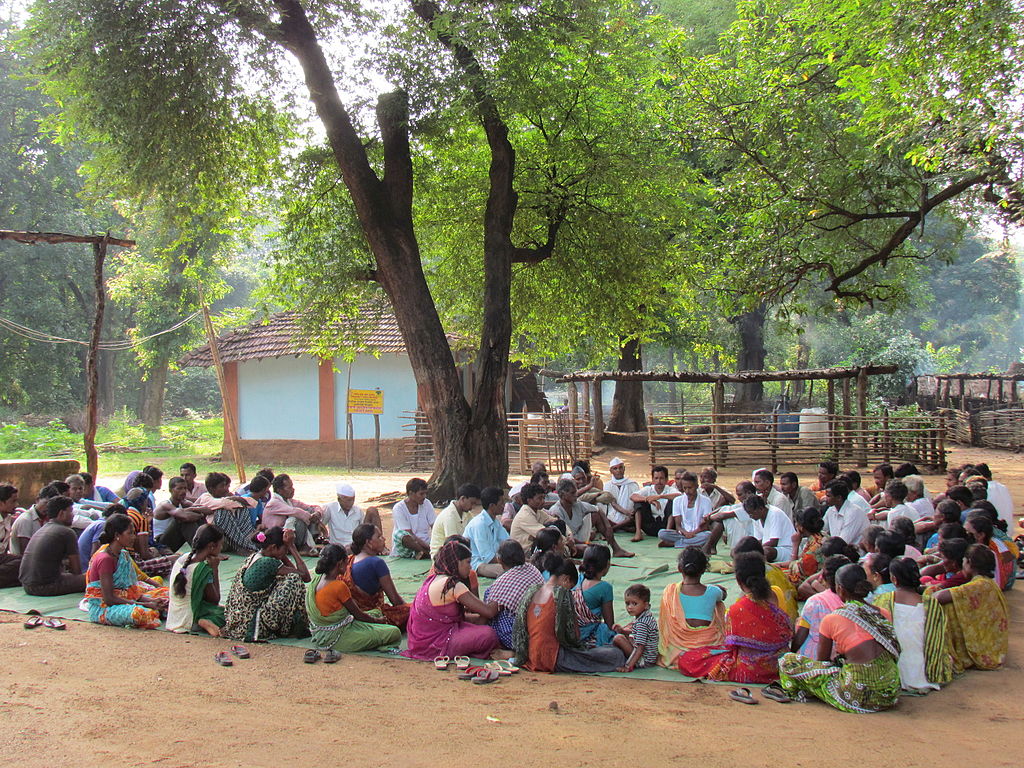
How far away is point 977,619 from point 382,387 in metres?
17.7

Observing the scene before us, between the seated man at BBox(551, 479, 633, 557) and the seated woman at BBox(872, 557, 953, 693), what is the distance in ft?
13.6

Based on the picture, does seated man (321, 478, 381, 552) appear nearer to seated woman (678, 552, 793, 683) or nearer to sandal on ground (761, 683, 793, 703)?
seated woman (678, 552, 793, 683)

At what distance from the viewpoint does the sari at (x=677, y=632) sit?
550cm

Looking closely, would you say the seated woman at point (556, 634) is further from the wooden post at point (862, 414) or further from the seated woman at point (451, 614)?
the wooden post at point (862, 414)

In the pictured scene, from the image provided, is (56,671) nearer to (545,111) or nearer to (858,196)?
(545,111)

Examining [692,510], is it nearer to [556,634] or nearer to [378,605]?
[378,605]

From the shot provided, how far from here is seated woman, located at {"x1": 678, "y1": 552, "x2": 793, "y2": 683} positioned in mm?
5270

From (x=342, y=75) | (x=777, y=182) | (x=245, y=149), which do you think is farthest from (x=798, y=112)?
(x=245, y=149)

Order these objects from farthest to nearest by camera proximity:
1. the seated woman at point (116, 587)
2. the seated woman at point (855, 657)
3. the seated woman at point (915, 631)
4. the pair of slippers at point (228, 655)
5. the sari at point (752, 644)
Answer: the seated woman at point (116, 587)
the pair of slippers at point (228, 655)
the sari at point (752, 644)
the seated woman at point (915, 631)
the seated woman at point (855, 657)

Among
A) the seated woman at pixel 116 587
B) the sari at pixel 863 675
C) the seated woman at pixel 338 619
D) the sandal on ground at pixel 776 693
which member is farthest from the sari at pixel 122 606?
the sari at pixel 863 675

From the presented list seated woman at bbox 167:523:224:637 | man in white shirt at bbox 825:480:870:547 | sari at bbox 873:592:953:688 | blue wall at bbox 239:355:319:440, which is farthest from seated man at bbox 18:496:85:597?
blue wall at bbox 239:355:319:440

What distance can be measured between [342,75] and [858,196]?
796cm

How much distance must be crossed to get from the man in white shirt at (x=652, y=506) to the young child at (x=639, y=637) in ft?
14.4

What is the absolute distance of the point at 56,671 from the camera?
561 cm
